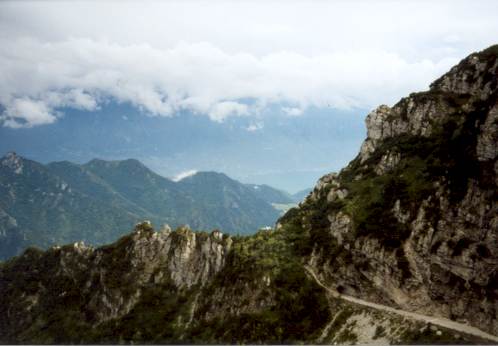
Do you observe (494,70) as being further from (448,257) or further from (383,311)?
(383,311)

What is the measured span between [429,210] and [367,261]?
1983 cm

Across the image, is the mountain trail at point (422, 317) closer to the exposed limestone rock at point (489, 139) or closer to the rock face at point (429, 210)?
the rock face at point (429, 210)

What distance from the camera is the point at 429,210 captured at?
131500 millimetres

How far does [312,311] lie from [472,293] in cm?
3806

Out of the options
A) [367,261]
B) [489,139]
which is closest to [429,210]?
[367,261]

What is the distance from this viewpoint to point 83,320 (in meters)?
191

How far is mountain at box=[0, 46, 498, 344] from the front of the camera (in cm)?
11931

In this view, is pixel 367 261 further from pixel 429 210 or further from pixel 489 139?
pixel 489 139

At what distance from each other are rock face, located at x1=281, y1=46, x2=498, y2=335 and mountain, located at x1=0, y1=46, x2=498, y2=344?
1.07 feet

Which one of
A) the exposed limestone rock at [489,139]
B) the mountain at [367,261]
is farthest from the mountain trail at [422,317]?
the exposed limestone rock at [489,139]

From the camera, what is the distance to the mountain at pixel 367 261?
119312 millimetres

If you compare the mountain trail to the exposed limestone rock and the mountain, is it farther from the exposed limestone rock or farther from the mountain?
the exposed limestone rock

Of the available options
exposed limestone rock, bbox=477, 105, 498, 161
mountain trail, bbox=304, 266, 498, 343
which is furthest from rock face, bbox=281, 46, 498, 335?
mountain trail, bbox=304, 266, 498, 343

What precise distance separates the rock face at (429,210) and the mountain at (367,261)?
0.33 meters
